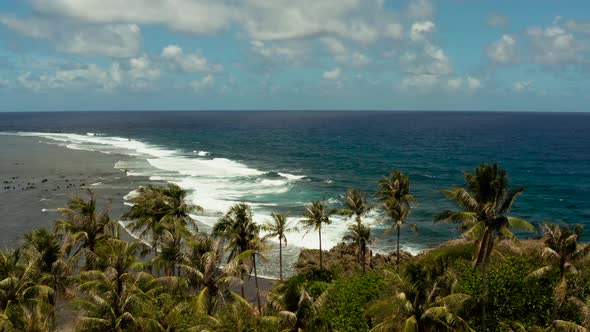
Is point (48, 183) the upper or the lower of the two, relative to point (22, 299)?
lower

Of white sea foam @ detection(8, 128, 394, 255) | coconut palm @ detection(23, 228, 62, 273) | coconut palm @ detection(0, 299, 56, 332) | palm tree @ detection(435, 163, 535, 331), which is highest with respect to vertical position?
palm tree @ detection(435, 163, 535, 331)

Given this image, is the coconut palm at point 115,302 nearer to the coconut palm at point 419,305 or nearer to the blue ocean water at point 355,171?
the coconut palm at point 419,305

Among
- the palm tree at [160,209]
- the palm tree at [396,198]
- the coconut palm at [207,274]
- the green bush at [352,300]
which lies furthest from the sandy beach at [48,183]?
the green bush at [352,300]

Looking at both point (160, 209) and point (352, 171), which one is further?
point (352, 171)

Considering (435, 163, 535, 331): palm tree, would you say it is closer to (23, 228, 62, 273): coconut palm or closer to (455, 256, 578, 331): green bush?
(455, 256, 578, 331): green bush

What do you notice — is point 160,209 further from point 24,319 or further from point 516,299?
point 516,299

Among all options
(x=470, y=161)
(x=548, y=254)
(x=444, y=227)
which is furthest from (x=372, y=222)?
(x=470, y=161)

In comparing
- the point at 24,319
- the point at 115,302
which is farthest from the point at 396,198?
the point at 24,319

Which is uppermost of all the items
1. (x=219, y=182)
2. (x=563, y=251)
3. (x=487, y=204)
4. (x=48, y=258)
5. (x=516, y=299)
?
(x=487, y=204)

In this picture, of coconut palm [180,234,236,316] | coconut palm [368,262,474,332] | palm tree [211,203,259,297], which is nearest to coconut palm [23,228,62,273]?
coconut palm [180,234,236,316]

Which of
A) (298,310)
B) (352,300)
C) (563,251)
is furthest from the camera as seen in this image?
(352,300)

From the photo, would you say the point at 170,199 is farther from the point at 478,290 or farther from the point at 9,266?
the point at 478,290
